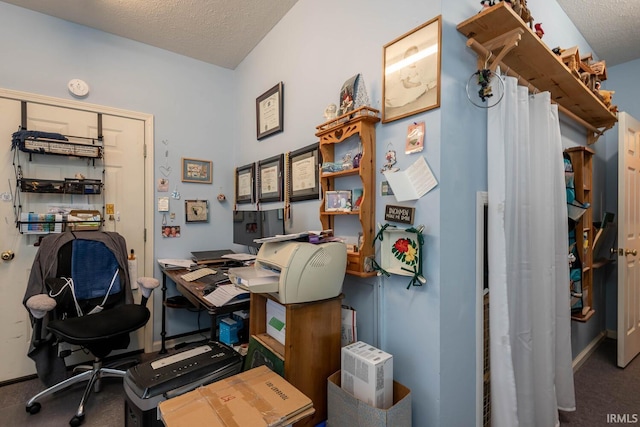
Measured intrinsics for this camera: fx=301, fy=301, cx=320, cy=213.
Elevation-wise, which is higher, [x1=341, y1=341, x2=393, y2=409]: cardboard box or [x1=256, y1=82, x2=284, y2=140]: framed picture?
[x1=256, y1=82, x2=284, y2=140]: framed picture

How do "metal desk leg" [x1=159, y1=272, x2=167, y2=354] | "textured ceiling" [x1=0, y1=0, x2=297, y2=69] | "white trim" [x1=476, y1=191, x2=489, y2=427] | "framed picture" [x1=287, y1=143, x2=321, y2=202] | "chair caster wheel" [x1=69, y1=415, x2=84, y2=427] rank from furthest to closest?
1. "metal desk leg" [x1=159, y1=272, x2=167, y2=354]
2. "textured ceiling" [x1=0, y1=0, x2=297, y2=69]
3. "framed picture" [x1=287, y1=143, x2=321, y2=202]
4. "chair caster wheel" [x1=69, y1=415, x2=84, y2=427]
5. "white trim" [x1=476, y1=191, x2=489, y2=427]

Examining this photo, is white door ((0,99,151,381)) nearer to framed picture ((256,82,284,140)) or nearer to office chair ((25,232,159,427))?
office chair ((25,232,159,427))

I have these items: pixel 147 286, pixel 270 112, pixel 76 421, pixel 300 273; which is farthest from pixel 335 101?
pixel 76 421

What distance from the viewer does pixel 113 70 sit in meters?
2.64

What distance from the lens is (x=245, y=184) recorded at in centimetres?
294

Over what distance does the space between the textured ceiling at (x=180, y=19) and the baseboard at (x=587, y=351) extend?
11.9 ft

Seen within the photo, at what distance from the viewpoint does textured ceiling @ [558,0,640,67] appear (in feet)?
7.13

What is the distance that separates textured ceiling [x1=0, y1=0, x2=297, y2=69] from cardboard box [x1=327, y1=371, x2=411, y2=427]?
2540mm

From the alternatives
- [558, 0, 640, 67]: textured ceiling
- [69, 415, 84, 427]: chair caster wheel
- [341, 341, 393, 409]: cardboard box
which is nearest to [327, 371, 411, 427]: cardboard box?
[341, 341, 393, 409]: cardboard box

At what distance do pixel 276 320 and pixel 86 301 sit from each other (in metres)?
1.67

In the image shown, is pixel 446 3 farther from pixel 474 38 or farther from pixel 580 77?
pixel 580 77

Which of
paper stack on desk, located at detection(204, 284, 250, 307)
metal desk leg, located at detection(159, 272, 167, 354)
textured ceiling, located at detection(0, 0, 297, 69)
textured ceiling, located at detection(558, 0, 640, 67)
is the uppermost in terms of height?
textured ceiling, located at detection(0, 0, 297, 69)

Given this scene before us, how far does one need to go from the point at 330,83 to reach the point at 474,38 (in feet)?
2.68

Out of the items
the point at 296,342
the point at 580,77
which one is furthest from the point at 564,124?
the point at 296,342
